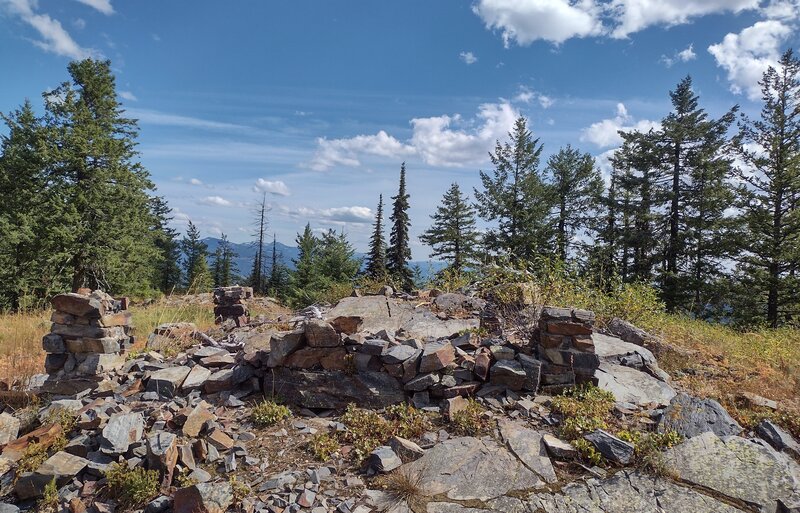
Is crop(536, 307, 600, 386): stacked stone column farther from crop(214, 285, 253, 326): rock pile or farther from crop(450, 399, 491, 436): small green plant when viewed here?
crop(214, 285, 253, 326): rock pile

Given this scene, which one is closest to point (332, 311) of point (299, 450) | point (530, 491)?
point (299, 450)

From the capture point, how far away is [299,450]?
425cm

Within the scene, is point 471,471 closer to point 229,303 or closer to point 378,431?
point 378,431

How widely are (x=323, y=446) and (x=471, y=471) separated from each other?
5.13ft

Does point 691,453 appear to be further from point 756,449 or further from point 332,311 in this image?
point 332,311

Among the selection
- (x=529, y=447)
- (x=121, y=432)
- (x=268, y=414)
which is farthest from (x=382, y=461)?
(x=121, y=432)

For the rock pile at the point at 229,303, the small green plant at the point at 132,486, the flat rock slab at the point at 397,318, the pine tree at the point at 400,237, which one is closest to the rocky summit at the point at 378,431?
the small green plant at the point at 132,486

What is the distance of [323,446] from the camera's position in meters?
4.23

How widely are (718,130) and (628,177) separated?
472 cm

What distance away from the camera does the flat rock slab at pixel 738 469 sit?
11.3 feet

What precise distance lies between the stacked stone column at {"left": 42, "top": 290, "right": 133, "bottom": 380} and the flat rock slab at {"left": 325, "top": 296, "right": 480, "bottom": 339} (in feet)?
11.6

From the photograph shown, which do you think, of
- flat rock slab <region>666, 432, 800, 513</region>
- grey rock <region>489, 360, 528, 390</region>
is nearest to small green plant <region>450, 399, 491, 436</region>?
grey rock <region>489, 360, 528, 390</region>

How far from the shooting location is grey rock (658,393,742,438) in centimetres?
419

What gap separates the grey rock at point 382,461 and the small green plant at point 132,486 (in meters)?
1.91
